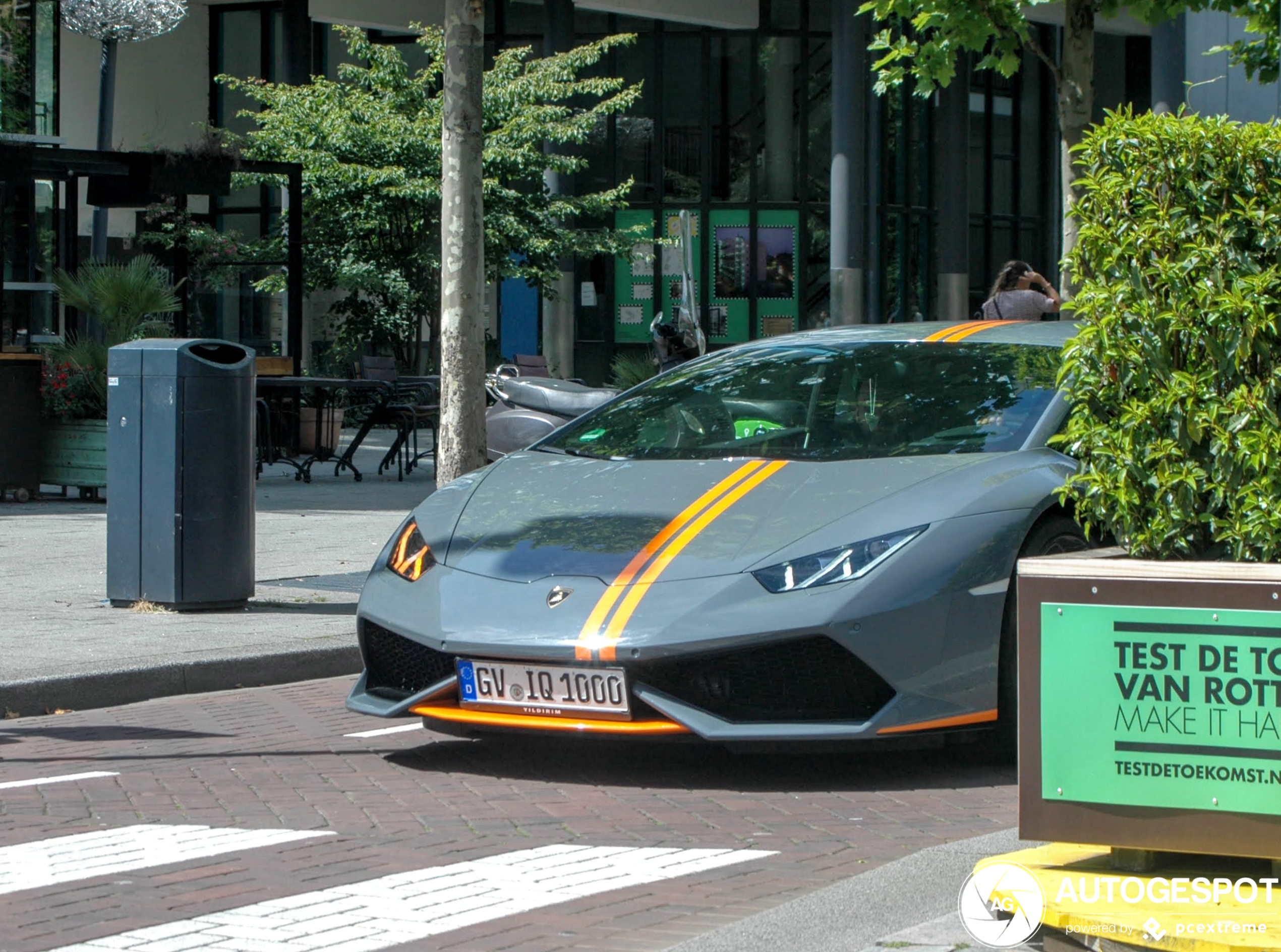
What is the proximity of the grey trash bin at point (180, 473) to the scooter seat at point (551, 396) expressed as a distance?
443 centimetres

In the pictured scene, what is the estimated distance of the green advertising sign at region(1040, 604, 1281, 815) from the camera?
11.5 ft

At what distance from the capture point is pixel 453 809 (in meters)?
5.21

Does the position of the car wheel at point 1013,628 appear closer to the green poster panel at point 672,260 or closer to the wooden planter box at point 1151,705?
the wooden planter box at point 1151,705

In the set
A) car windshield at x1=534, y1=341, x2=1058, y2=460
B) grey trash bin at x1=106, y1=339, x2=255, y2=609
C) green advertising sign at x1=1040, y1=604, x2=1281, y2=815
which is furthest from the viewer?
grey trash bin at x1=106, y1=339, x2=255, y2=609

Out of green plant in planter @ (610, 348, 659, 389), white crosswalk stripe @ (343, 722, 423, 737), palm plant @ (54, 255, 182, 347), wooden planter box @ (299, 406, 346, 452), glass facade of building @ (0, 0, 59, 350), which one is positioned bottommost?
white crosswalk stripe @ (343, 722, 423, 737)

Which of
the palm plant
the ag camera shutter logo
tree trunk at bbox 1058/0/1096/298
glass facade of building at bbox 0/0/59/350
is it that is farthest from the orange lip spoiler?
glass facade of building at bbox 0/0/59/350

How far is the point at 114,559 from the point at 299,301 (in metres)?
10.8

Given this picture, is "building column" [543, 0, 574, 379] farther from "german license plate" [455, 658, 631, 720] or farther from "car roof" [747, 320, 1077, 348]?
"german license plate" [455, 658, 631, 720]

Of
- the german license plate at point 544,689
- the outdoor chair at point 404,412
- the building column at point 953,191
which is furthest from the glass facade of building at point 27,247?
the building column at point 953,191

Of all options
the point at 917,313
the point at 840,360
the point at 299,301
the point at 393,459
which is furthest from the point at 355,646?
the point at 917,313

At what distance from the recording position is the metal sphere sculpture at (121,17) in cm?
2111

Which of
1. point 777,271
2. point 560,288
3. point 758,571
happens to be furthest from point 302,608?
point 777,271

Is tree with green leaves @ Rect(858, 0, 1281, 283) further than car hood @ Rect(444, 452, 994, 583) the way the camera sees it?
Yes

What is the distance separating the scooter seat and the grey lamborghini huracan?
6.63m
